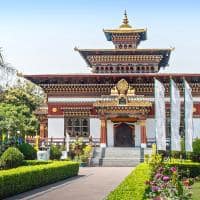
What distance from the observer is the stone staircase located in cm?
3356

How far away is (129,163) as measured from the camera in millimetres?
33344

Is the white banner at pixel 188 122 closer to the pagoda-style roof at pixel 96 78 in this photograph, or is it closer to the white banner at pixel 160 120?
the white banner at pixel 160 120

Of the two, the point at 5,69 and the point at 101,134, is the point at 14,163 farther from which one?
the point at 101,134

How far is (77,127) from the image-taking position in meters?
39.0

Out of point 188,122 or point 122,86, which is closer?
point 188,122

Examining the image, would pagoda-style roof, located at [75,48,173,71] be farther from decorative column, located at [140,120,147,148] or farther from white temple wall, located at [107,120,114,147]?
decorative column, located at [140,120,147,148]

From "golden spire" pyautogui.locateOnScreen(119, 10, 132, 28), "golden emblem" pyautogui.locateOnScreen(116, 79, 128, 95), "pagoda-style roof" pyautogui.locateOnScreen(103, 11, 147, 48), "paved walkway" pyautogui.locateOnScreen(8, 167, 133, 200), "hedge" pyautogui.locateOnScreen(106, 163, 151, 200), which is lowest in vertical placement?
"paved walkway" pyautogui.locateOnScreen(8, 167, 133, 200)

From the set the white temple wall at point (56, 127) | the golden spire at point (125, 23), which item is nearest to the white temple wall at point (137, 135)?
the white temple wall at point (56, 127)

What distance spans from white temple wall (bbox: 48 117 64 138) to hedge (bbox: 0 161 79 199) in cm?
1590

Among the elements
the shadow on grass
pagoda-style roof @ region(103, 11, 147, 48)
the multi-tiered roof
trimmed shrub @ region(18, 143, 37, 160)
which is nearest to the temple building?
the multi-tiered roof

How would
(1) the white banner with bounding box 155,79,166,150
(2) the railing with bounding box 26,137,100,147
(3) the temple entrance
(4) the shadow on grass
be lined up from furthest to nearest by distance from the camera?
(3) the temple entrance
(2) the railing with bounding box 26,137,100,147
(1) the white banner with bounding box 155,79,166,150
(4) the shadow on grass

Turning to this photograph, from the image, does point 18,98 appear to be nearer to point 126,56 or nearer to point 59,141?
point 126,56

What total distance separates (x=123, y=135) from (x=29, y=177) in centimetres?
2215

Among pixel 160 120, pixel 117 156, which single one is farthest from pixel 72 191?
pixel 117 156
